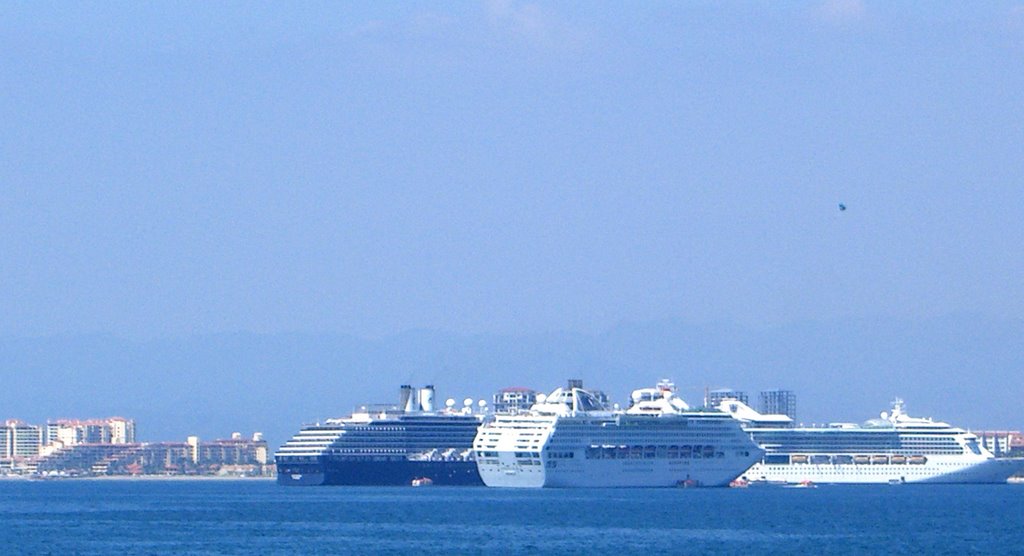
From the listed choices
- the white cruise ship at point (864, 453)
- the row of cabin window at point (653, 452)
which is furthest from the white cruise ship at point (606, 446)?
the white cruise ship at point (864, 453)

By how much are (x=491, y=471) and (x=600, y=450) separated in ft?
20.1

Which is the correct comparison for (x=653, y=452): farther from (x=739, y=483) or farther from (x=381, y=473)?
(x=381, y=473)

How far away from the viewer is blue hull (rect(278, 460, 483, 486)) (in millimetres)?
130000

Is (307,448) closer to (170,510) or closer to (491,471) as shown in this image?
(491,471)

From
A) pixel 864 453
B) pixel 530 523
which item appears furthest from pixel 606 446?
pixel 530 523

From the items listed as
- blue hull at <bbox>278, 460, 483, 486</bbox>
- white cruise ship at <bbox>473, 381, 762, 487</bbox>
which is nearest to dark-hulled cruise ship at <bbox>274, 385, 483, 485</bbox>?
blue hull at <bbox>278, 460, 483, 486</bbox>

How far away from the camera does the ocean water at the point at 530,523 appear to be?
208 feet

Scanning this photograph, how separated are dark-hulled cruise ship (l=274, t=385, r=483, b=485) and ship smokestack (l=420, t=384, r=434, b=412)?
3.49m

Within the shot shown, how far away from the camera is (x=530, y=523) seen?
75938 millimetres

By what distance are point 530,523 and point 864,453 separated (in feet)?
189

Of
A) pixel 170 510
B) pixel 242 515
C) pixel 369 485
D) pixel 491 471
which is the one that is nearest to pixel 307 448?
pixel 369 485

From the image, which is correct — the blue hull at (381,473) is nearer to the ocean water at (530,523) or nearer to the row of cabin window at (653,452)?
the ocean water at (530,523)

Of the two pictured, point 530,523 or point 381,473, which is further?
point 381,473

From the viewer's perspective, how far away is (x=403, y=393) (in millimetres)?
139375
